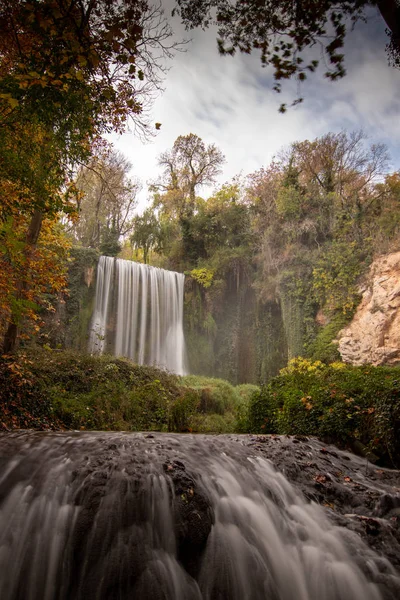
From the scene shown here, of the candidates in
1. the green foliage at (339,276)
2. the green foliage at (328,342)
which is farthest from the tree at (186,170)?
the green foliage at (328,342)

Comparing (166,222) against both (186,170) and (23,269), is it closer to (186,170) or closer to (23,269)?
(186,170)

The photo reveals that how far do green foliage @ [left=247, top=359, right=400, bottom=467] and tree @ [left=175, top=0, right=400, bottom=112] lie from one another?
16.9ft

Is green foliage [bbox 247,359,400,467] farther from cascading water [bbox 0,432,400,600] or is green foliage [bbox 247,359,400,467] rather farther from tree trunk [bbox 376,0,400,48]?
tree trunk [bbox 376,0,400,48]

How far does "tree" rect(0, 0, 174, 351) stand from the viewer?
4211mm

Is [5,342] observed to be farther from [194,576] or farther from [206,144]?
[206,144]

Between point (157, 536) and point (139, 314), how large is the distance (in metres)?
17.5

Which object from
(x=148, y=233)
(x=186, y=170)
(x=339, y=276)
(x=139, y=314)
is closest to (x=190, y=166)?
(x=186, y=170)

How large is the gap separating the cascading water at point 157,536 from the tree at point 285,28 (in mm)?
5828

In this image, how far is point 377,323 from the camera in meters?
13.6

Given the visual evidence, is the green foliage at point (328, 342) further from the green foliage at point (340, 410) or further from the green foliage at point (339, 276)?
the green foliage at point (340, 410)

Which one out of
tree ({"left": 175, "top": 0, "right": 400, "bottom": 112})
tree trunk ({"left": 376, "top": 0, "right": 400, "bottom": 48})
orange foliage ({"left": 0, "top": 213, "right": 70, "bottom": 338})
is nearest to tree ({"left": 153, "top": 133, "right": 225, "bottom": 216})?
orange foliage ({"left": 0, "top": 213, "right": 70, "bottom": 338})

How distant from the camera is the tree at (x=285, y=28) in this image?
522cm

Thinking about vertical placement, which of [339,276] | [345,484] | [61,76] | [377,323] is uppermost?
[339,276]

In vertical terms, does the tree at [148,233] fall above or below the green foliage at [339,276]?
above
